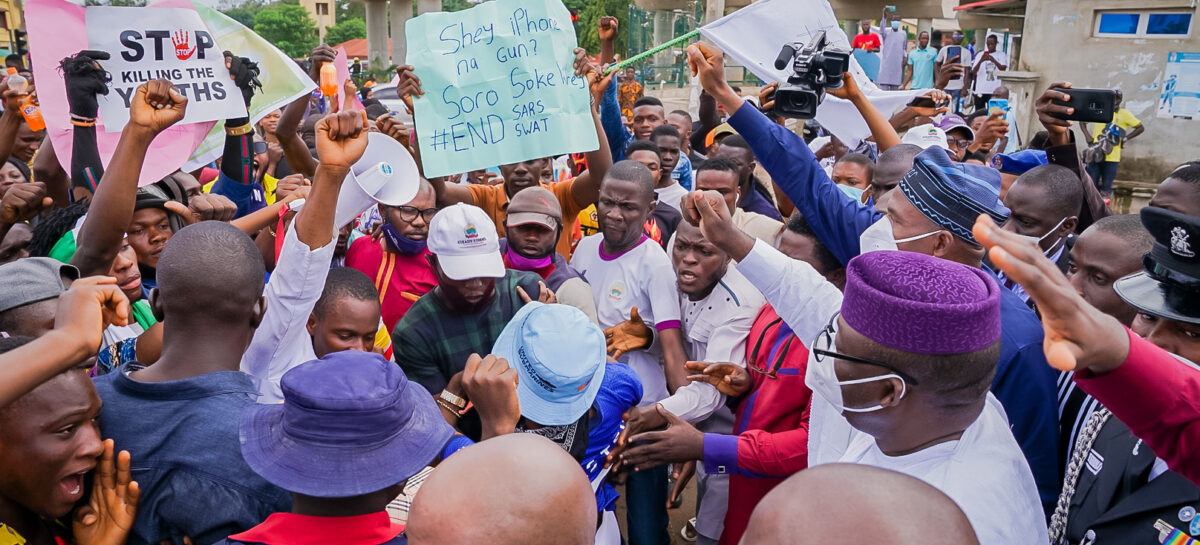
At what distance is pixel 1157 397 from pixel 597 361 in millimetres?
1484

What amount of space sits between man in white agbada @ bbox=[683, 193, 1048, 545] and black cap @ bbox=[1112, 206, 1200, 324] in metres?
0.51

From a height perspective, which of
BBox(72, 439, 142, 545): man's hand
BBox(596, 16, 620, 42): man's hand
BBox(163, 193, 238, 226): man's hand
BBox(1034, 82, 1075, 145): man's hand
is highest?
BBox(596, 16, 620, 42): man's hand

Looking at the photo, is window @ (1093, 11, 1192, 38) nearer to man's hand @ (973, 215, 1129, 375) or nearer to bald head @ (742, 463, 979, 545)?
man's hand @ (973, 215, 1129, 375)

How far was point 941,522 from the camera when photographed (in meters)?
1.29

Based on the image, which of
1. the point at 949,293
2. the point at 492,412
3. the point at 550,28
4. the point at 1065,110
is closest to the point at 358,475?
the point at 492,412

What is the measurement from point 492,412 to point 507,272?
1577 mm

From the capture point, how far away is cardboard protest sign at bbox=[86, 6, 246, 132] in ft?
13.7

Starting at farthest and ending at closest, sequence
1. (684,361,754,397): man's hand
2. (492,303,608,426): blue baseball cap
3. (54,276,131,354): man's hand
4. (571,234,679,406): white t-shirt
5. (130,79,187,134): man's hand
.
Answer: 1. (571,234,679,406): white t-shirt
2. (684,361,754,397): man's hand
3. (130,79,187,134): man's hand
4. (492,303,608,426): blue baseball cap
5. (54,276,131,354): man's hand

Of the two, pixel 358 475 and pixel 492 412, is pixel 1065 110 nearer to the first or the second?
pixel 492 412

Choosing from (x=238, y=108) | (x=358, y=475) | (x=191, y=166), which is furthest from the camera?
(x=191, y=166)

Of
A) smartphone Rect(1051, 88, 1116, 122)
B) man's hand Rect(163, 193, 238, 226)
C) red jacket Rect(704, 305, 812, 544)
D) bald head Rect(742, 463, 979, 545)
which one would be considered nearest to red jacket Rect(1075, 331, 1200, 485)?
bald head Rect(742, 463, 979, 545)

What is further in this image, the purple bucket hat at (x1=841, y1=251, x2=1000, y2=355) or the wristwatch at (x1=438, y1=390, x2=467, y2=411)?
the wristwatch at (x1=438, y1=390, x2=467, y2=411)

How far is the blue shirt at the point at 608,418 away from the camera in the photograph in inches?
113

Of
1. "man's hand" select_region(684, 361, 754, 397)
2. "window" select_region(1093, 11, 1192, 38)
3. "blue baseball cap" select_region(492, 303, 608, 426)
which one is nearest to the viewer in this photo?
"blue baseball cap" select_region(492, 303, 608, 426)
